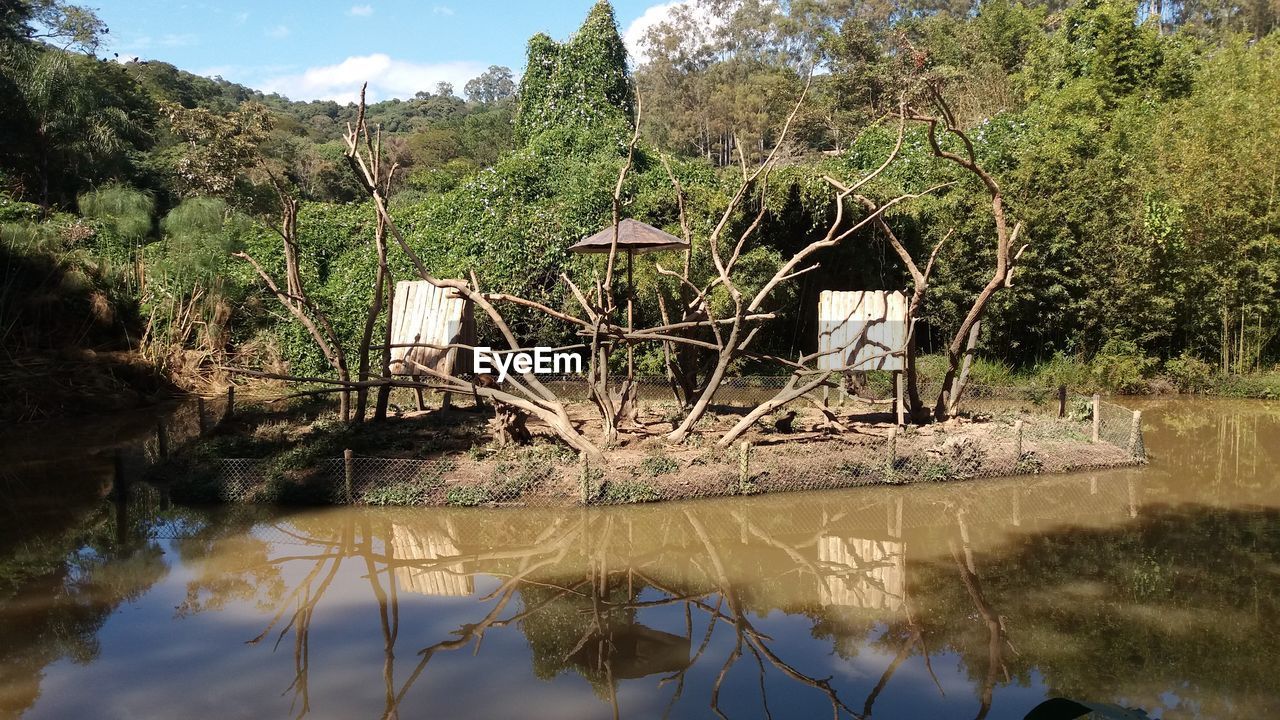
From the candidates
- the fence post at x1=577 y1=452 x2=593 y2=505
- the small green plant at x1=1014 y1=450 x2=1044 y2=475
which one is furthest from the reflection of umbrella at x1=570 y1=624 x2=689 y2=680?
the small green plant at x1=1014 y1=450 x2=1044 y2=475

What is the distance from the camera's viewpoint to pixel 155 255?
55.6ft

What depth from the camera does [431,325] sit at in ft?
36.5

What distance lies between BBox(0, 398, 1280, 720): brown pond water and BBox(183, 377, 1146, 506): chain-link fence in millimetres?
199

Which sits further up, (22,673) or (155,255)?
(155,255)

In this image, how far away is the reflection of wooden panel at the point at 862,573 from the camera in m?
6.35

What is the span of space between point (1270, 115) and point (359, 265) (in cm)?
1508

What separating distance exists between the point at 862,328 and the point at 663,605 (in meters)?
5.70

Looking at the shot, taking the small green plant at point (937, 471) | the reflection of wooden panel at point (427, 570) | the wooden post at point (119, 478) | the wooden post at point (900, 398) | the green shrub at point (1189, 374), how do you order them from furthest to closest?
the green shrub at point (1189, 374) < the wooden post at point (900, 398) < the small green plant at point (937, 471) < the wooden post at point (119, 478) < the reflection of wooden panel at point (427, 570)

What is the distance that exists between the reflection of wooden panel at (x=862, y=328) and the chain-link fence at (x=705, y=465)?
866 mm

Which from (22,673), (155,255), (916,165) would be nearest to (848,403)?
(916,165)

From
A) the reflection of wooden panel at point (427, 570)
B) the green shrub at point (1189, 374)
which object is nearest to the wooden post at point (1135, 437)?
the green shrub at point (1189, 374)

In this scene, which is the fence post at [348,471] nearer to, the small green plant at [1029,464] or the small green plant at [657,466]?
the small green plant at [657,466]

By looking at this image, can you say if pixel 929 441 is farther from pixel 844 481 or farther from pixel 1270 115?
pixel 1270 115

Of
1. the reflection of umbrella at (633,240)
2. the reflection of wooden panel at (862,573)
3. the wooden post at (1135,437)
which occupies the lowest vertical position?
the reflection of wooden panel at (862,573)
